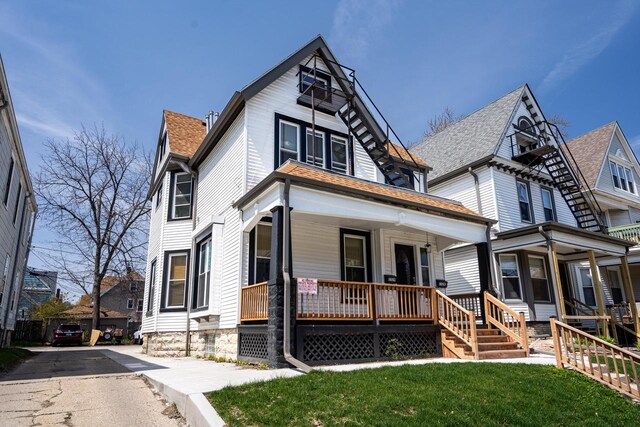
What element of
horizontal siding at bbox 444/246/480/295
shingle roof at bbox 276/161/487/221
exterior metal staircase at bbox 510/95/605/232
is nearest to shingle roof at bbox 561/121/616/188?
exterior metal staircase at bbox 510/95/605/232

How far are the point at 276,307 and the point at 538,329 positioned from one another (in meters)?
13.1

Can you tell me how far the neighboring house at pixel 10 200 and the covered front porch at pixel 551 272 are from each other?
17.6 meters

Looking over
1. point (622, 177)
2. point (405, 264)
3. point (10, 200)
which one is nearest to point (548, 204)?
point (622, 177)

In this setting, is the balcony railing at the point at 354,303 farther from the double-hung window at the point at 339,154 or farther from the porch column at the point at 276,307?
the double-hung window at the point at 339,154

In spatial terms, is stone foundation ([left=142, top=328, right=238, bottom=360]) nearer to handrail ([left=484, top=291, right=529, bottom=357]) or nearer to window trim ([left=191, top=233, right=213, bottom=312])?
window trim ([left=191, top=233, right=213, bottom=312])

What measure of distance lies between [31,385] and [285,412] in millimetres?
5924

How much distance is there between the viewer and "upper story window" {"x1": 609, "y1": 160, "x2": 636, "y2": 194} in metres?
26.0

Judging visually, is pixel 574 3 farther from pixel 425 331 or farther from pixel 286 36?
pixel 425 331

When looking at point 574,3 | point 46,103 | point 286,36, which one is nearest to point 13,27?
point 46,103

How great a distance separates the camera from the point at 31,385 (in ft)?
26.7

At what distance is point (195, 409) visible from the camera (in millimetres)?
5414

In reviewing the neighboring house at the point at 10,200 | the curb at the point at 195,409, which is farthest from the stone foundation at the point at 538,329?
the neighboring house at the point at 10,200

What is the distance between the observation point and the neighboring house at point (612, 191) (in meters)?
21.3

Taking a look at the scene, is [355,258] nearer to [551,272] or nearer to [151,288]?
[551,272]
